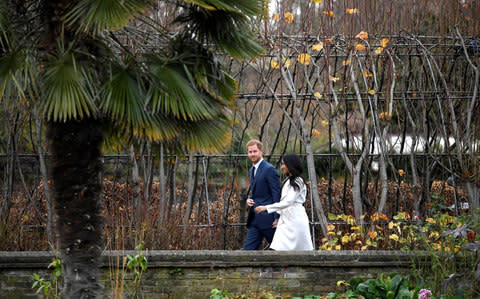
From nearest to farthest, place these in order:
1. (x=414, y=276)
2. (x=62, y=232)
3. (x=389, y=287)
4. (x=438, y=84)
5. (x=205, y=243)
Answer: (x=62, y=232) → (x=389, y=287) → (x=414, y=276) → (x=205, y=243) → (x=438, y=84)

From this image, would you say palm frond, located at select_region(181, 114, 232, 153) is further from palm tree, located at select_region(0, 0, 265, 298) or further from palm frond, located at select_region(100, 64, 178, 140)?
palm frond, located at select_region(100, 64, 178, 140)

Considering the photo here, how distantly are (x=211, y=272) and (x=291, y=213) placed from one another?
46.0 inches

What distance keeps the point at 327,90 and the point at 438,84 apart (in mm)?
1826

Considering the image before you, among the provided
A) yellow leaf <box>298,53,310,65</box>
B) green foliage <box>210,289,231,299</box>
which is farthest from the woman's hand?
yellow leaf <box>298,53,310,65</box>

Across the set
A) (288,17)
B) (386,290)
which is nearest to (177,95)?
(386,290)

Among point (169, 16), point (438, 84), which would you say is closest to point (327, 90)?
point (438, 84)

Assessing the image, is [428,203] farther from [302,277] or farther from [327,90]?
[302,277]

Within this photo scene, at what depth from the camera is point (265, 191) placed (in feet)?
23.1

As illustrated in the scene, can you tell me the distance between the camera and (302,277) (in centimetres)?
630

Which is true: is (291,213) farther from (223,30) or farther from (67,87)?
(67,87)

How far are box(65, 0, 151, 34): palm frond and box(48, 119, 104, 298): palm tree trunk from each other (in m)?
0.84

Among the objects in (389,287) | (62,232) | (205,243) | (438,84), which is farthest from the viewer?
(438,84)

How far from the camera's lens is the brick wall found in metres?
6.25

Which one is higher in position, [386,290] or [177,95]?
[177,95]
